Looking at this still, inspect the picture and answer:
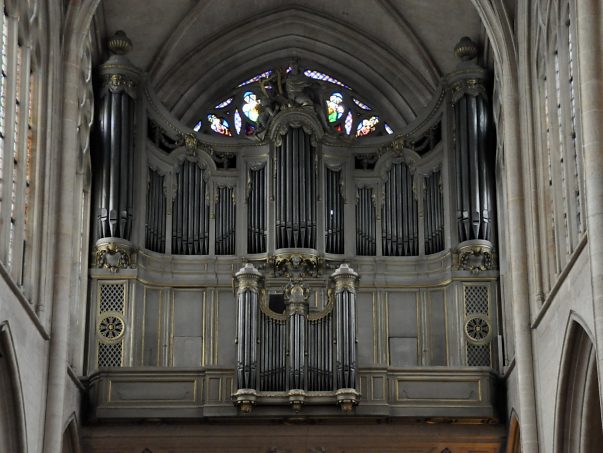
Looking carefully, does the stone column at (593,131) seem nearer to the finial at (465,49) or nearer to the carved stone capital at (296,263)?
the finial at (465,49)

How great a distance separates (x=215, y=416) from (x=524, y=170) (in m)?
7.61

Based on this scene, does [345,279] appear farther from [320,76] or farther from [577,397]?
[320,76]

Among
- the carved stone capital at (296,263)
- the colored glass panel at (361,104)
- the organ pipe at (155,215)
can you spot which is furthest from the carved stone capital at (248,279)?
the colored glass panel at (361,104)

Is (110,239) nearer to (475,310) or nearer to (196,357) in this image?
(196,357)

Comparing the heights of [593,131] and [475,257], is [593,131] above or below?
above

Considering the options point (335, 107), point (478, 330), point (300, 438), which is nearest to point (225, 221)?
point (335, 107)

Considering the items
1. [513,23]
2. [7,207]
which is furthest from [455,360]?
[7,207]

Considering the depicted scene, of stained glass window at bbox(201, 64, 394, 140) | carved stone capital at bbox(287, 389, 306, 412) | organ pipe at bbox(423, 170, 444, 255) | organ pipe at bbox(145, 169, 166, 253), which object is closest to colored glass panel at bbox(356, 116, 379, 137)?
stained glass window at bbox(201, 64, 394, 140)

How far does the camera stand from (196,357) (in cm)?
3053

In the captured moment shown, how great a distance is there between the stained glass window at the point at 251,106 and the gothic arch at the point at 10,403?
1229 centimetres

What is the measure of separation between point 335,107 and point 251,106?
2.00 meters

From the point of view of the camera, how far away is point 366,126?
34.4 m

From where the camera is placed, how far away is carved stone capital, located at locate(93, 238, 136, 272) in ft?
98.1

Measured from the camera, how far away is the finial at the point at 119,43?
104 ft
